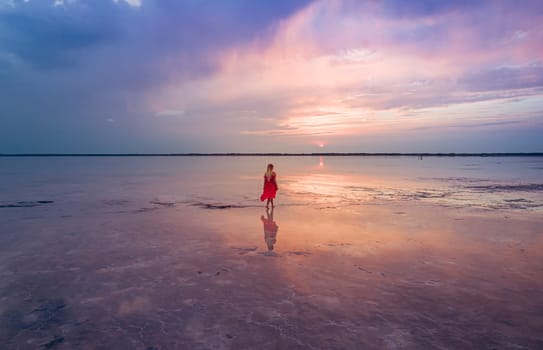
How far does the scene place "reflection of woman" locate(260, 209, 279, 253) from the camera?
337 inches

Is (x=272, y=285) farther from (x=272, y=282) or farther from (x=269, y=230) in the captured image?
(x=269, y=230)

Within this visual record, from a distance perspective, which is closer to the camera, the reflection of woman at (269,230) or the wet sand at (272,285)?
the wet sand at (272,285)

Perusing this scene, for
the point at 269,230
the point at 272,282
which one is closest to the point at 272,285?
the point at 272,282

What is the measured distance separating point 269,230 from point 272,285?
13.8 feet

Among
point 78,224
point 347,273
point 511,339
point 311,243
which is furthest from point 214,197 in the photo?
point 511,339

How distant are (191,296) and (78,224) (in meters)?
7.62

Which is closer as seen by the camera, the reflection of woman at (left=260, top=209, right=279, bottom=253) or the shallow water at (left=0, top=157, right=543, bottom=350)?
the shallow water at (left=0, top=157, right=543, bottom=350)

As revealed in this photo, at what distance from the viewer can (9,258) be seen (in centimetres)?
738

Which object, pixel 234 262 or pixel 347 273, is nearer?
pixel 347 273

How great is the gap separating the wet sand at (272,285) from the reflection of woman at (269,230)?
109mm

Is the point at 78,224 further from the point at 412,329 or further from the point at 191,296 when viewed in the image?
the point at 412,329

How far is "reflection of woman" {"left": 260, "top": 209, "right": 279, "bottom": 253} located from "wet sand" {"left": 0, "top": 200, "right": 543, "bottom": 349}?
109 mm

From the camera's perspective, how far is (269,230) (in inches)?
396

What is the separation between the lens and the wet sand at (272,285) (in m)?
4.25
